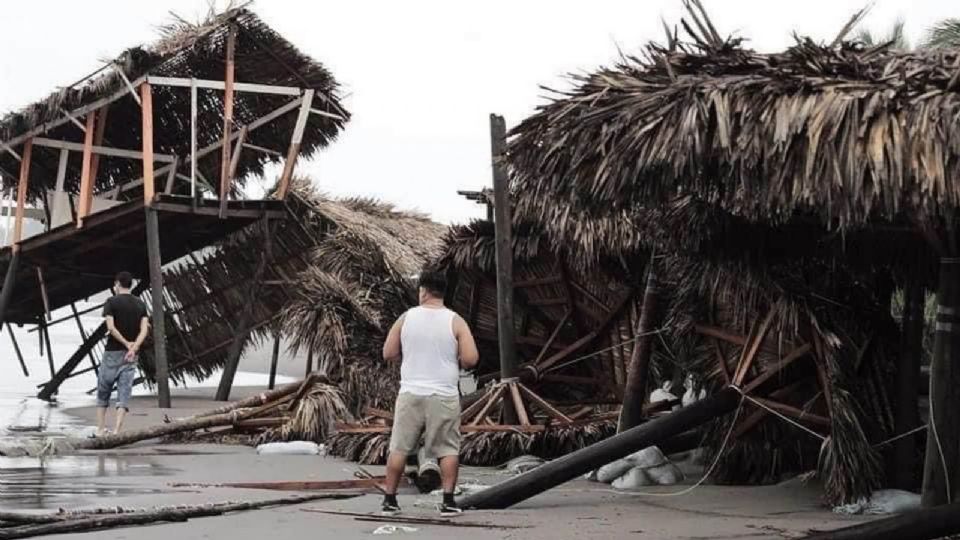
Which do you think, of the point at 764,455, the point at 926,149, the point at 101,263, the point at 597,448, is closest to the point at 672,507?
the point at 597,448

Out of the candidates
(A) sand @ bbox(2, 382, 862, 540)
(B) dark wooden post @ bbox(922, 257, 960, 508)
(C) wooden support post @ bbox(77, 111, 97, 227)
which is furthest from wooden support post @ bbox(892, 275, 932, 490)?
(C) wooden support post @ bbox(77, 111, 97, 227)

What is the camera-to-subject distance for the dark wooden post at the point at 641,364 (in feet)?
33.8

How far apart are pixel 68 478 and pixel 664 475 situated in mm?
4609

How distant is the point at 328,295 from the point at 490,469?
4268 mm

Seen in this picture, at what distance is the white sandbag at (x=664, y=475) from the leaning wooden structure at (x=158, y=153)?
8.35 m

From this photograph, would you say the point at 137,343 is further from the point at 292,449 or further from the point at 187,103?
the point at 187,103

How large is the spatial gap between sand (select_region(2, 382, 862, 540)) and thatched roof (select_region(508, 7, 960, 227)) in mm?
1927

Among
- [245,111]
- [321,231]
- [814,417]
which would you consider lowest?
[814,417]

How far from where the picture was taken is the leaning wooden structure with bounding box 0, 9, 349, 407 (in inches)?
666

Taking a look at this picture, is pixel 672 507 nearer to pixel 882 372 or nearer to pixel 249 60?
pixel 882 372

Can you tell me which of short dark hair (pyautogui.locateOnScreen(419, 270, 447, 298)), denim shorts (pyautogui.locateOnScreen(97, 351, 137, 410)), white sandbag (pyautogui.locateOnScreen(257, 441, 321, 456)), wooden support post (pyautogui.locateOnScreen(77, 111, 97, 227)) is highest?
wooden support post (pyautogui.locateOnScreen(77, 111, 97, 227))

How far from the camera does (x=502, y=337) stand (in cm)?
1152

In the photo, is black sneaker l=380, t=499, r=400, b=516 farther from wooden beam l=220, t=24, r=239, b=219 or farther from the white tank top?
wooden beam l=220, t=24, r=239, b=219

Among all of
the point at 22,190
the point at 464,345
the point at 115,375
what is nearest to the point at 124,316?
the point at 115,375
